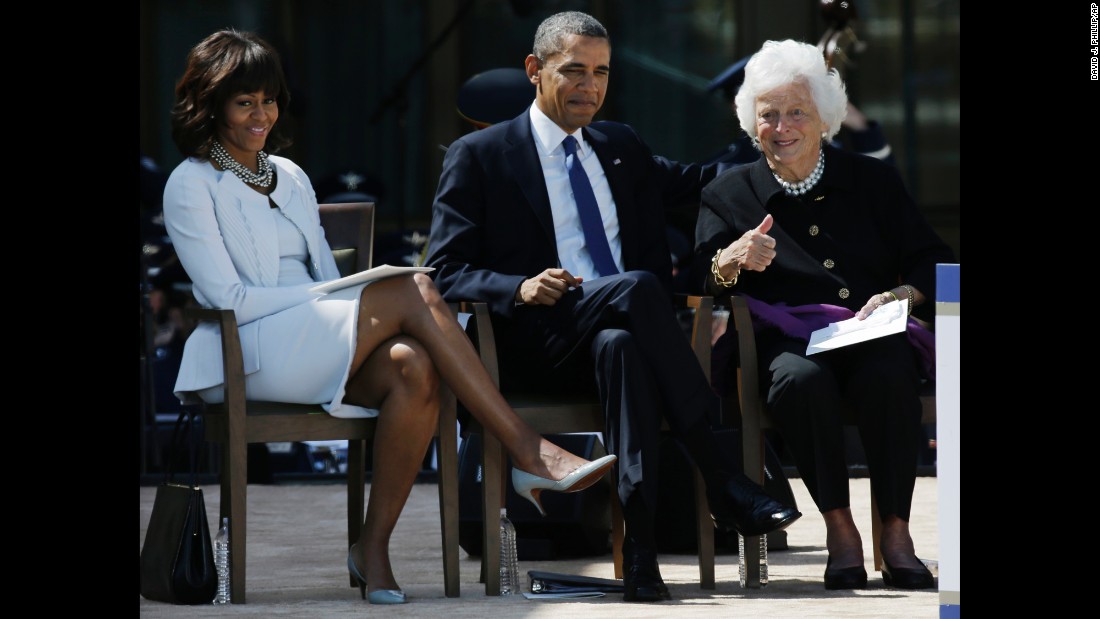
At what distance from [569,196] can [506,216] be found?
180 mm

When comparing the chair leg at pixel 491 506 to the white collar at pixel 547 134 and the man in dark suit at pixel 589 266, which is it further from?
the white collar at pixel 547 134

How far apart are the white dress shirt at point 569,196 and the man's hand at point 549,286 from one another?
248 mm

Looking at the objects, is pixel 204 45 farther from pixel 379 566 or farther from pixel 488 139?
pixel 379 566

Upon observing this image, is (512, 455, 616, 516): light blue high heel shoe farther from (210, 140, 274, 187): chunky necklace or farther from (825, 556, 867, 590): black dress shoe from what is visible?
(210, 140, 274, 187): chunky necklace

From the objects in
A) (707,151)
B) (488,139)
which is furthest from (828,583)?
(707,151)

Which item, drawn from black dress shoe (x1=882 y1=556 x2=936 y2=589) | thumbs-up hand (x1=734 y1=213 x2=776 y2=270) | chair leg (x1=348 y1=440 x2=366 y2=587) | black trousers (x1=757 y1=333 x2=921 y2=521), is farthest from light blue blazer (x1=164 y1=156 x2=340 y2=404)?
black dress shoe (x1=882 y1=556 x2=936 y2=589)

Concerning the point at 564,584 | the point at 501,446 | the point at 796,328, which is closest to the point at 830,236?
the point at 796,328

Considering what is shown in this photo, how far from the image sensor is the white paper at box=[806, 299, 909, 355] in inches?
146

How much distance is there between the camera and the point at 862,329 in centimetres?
377

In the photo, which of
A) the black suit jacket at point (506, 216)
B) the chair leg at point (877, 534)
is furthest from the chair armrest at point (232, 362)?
the chair leg at point (877, 534)

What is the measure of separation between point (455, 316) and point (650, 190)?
2.34 ft
